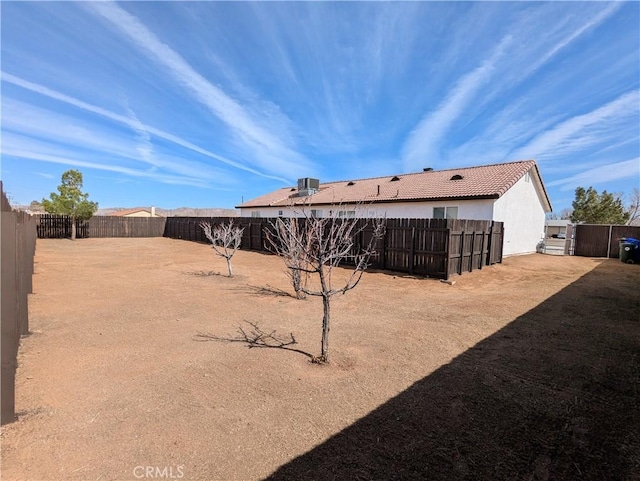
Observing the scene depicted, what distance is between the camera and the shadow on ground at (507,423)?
2332 millimetres

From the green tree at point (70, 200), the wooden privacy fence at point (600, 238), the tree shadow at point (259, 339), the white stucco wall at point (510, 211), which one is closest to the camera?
the tree shadow at point (259, 339)

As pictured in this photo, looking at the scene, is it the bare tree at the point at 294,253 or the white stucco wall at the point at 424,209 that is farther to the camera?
the white stucco wall at the point at 424,209

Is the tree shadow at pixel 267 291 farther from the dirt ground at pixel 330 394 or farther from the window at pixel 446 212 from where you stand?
the window at pixel 446 212

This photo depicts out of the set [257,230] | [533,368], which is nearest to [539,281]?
[533,368]

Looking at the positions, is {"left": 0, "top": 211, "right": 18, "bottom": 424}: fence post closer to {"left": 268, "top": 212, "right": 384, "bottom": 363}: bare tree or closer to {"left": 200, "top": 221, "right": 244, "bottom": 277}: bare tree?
{"left": 268, "top": 212, "right": 384, "bottom": 363}: bare tree

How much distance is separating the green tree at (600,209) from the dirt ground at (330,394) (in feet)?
99.1

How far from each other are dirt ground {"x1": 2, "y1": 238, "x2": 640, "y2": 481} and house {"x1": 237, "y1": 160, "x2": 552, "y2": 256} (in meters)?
7.59

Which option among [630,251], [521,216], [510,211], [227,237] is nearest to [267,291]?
[227,237]

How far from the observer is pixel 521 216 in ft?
54.9

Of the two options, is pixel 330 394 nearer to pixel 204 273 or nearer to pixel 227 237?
pixel 204 273

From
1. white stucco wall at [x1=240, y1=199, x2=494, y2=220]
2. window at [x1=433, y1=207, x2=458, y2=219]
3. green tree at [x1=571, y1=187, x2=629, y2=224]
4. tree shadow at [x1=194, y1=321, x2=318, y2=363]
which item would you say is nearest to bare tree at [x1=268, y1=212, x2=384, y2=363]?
tree shadow at [x1=194, y1=321, x2=318, y2=363]

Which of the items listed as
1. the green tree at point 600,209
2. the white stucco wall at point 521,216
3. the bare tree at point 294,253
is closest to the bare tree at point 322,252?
the bare tree at point 294,253

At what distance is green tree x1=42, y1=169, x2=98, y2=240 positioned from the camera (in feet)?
80.9

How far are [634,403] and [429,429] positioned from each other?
2.28 m
